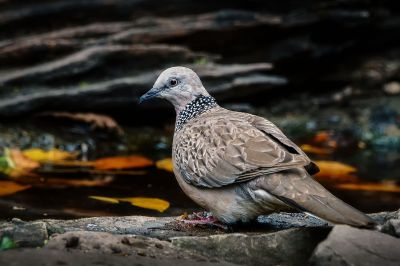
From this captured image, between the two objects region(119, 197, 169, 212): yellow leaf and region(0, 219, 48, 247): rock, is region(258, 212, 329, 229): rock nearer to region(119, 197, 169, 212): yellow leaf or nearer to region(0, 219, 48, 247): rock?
region(119, 197, 169, 212): yellow leaf

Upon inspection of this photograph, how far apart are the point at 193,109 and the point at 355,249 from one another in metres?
2.05

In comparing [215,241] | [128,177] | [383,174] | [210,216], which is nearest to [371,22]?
[383,174]

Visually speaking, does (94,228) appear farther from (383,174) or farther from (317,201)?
(383,174)

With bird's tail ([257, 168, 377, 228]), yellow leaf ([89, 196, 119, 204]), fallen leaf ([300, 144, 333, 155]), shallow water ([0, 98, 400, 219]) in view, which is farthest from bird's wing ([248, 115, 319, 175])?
fallen leaf ([300, 144, 333, 155])

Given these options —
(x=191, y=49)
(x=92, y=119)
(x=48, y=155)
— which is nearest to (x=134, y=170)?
(x=48, y=155)

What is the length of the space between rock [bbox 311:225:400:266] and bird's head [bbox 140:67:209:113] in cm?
196

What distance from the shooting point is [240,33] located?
1080 centimetres

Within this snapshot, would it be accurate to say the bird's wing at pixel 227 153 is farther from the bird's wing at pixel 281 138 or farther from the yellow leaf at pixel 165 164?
the yellow leaf at pixel 165 164

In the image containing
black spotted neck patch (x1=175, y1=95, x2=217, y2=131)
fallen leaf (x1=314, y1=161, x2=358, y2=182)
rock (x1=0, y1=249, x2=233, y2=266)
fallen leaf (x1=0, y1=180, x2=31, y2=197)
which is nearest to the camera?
rock (x1=0, y1=249, x2=233, y2=266)

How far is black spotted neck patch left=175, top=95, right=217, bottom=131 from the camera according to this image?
5.70 m

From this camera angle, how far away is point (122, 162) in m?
8.65

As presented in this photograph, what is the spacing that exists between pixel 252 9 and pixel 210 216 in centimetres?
612

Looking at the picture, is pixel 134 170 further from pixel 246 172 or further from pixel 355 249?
pixel 355 249

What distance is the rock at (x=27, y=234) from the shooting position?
4.24 meters
